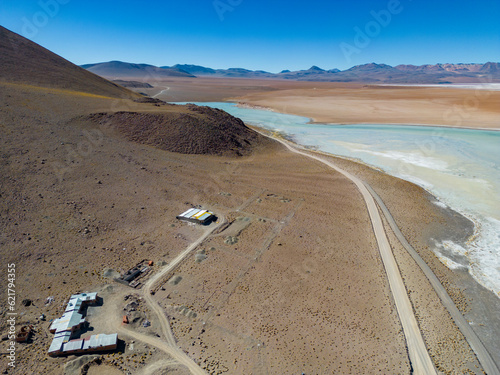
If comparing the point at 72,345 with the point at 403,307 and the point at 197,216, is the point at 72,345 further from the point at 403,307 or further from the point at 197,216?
the point at 403,307

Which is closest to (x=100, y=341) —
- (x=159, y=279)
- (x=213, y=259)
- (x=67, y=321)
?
(x=67, y=321)

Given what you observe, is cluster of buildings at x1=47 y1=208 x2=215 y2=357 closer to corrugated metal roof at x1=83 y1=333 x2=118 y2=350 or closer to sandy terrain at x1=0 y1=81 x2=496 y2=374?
corrugated metal roof at x1=83 y1=333 x2=118 y2=350

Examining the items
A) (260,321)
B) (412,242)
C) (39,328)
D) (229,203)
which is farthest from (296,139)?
(39,328)

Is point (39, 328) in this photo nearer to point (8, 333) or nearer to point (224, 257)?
point (8, 333)

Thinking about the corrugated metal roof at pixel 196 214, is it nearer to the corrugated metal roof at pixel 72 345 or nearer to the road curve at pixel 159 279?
the road curve at pixel 159 279

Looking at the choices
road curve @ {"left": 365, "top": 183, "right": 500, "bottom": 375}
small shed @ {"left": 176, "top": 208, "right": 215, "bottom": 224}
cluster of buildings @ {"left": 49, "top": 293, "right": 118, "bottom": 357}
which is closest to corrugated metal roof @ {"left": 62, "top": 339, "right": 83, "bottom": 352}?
cluster of buildings @ {"left": 49, "top": 293, "right": 118, "bottom": 357}
